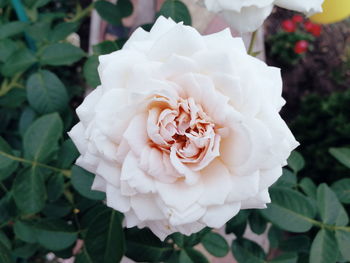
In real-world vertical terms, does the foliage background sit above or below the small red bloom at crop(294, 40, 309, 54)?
above

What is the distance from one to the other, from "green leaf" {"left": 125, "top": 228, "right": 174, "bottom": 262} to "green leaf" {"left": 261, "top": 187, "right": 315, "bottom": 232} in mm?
270

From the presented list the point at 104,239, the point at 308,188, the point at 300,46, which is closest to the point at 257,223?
the point at 308,188

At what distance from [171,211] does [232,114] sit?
158mm

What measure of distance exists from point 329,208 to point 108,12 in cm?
81

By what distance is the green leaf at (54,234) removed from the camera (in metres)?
0.96

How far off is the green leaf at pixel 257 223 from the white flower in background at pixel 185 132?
1.53 feet

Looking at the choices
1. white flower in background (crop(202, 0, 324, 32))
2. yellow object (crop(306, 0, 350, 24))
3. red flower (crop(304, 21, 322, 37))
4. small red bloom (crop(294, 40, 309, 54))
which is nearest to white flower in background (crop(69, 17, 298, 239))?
white flower in background (crop(202, 0, 324, 32))

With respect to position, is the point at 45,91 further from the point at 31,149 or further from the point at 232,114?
the point at 232,114

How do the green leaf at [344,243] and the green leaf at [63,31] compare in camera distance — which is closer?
the green leaf at [344,243]

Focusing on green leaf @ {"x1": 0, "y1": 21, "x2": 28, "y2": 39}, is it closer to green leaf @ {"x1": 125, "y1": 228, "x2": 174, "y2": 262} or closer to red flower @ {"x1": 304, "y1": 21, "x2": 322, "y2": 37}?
green leaf @ {"x1": 125, "y1": 228, "x2": 174, "y2": 262}

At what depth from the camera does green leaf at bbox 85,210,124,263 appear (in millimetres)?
853

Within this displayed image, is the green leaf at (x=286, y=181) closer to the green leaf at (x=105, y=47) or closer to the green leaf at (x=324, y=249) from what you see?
the green leaf at (x=324, y=249)

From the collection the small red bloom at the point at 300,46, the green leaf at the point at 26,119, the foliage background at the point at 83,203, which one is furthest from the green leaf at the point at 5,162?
the small red bloom at the point at 300,46

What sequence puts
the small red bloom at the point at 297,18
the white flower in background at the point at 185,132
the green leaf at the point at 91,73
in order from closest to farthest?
the white flower in background at the point at 185,132
the green leaf at the point at 91,73
the small red bloom at the point at 297,18
